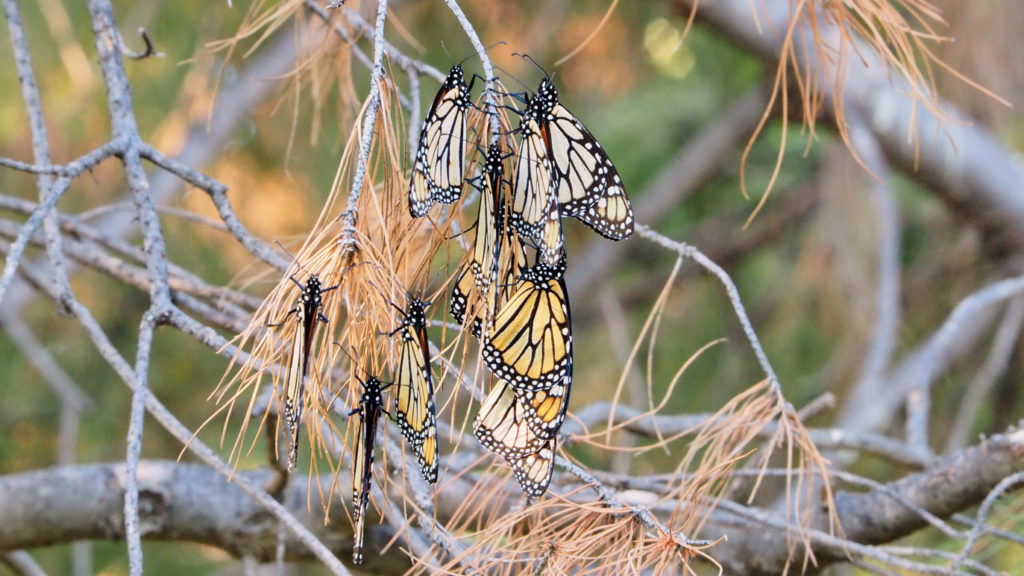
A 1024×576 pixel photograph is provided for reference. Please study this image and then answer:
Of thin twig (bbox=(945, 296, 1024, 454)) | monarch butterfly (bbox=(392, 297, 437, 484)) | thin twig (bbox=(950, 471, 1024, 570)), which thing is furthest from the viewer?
thin twig (bbox=(945, 296, 1024, 454))

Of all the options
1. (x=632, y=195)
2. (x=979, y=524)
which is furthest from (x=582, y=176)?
(x=632, y=195)

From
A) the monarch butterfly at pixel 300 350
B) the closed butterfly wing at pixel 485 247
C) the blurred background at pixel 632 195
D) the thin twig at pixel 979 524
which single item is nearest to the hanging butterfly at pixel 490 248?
the closed butterfly wing at pixel 485 247

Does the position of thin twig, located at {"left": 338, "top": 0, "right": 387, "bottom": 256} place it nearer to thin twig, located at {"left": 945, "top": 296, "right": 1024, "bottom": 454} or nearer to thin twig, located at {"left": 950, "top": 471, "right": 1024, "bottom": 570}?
thin twig, located at {"left": 950, "top": 471, "right": 1024, "bottom": 570}

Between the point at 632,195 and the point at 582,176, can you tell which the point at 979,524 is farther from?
the point at 632,195

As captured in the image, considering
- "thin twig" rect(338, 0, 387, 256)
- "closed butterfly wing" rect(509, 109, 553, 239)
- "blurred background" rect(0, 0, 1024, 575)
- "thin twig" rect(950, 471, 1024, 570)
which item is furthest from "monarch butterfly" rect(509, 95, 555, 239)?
"blurred background" rect(0, 0, 1024, 575)

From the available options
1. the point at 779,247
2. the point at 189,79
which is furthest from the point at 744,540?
the point at 779,247
